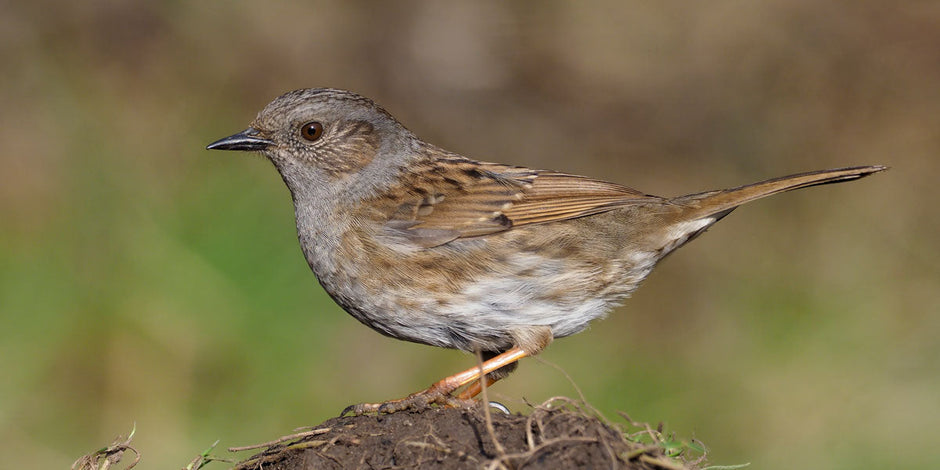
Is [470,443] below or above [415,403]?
below

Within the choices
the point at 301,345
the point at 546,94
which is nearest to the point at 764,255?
the point at 546,94

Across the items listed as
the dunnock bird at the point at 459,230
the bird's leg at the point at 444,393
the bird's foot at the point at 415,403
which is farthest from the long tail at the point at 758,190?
the bird's foot at the point at 415,403

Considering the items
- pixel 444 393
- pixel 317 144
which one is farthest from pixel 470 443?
pixel 317 144

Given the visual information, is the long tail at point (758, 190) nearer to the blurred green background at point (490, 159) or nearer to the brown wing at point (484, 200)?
the brown wing at point (484, 200)

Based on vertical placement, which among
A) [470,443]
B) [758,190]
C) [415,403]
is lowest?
[470,443]

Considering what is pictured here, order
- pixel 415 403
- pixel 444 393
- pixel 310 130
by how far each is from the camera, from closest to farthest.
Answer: pixel 415 403
pixel 444 393
pixel 310 130

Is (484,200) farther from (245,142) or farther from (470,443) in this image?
(470,443)
